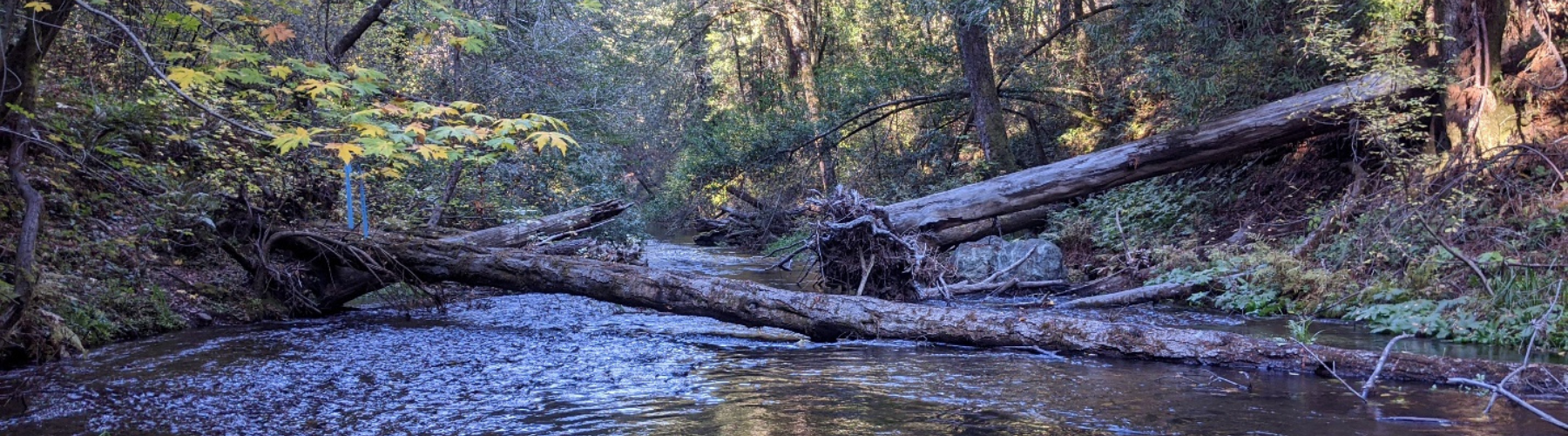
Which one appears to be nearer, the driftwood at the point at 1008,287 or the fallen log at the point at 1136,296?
the fallen log at the point at 1136,296

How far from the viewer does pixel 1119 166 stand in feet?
38.4

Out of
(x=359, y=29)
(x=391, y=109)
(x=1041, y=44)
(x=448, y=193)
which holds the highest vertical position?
(x=359, y=29)

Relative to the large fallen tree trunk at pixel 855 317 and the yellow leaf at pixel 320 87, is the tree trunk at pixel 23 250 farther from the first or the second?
the large fallen tree trunk at pixel 855 317

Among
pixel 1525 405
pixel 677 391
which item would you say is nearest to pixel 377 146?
pixel 677 391

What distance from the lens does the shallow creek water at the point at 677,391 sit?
4.77 meters

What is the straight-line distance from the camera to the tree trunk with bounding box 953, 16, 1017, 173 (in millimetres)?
15109

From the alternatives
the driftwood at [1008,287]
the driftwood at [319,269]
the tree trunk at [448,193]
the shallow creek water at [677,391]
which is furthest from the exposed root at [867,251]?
the tree trunk at [448,193]

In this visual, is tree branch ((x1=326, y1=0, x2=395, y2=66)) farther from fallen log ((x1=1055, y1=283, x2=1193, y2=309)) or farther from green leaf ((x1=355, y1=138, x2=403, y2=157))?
fallen log ((x1=1055, y1=283, x2=1193, y2=309))

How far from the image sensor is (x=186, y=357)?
680cm

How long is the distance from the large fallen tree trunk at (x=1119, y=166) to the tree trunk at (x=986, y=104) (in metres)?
2.73

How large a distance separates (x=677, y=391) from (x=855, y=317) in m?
1.93

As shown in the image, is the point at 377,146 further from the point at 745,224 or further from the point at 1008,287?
the point at 745,224

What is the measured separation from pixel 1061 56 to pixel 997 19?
1294 millimetres

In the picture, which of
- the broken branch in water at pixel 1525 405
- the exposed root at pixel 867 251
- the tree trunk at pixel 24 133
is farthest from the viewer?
the exposed root at pixel 867 251
